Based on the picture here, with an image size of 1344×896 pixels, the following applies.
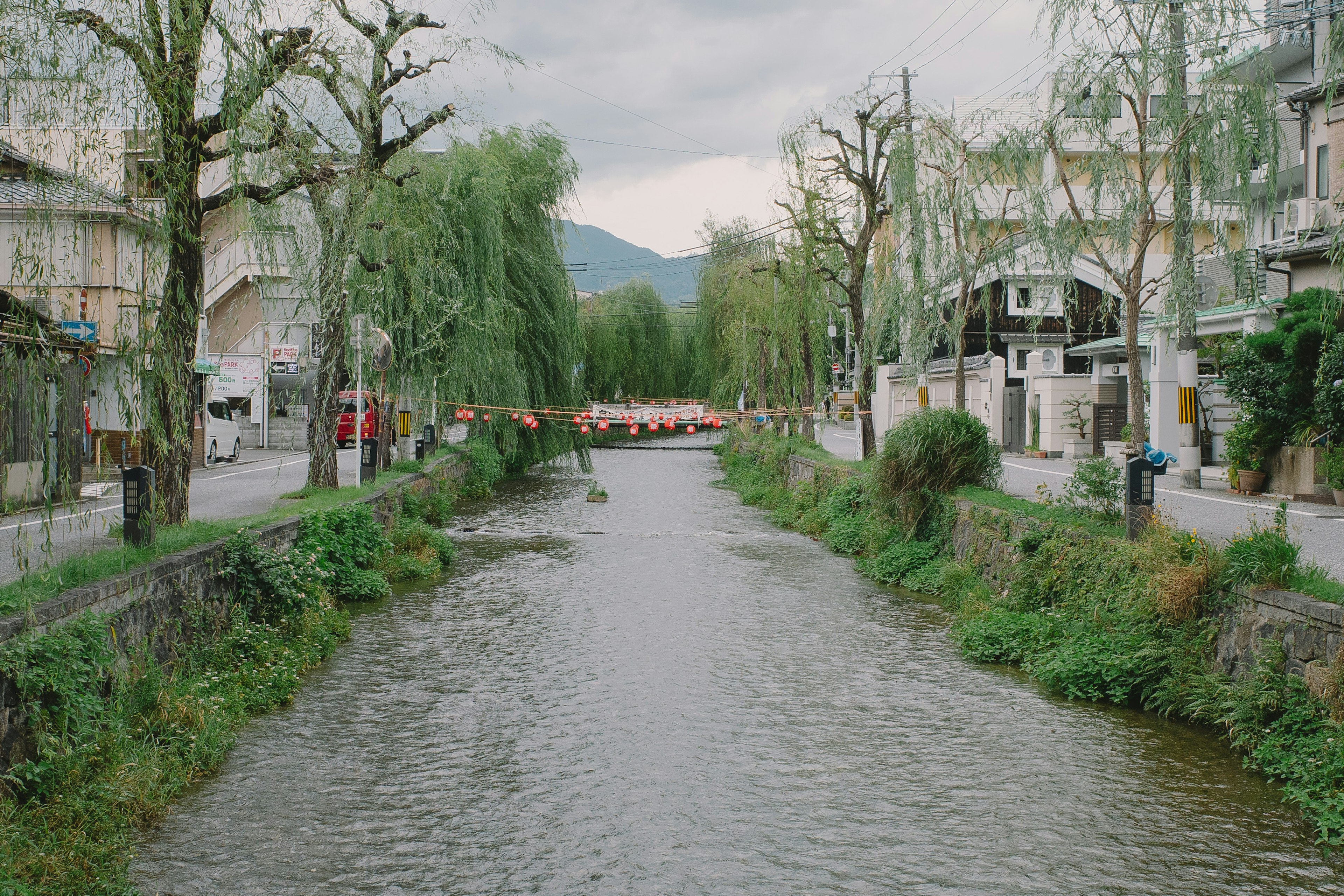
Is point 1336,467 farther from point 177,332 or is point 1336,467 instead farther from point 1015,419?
point 1015,419

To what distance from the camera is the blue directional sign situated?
8837 millimetres

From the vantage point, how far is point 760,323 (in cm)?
3384

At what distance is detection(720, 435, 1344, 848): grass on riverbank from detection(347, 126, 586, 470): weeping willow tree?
9.37 metres

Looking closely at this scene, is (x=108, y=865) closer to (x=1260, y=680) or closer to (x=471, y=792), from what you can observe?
(x=471, y=792)

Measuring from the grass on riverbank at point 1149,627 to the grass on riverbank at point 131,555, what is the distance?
7039 mm

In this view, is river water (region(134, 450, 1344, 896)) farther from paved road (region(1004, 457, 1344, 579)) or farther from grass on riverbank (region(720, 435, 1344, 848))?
paved road (region(1004, 457, 1344, 579))

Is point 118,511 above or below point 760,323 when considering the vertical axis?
below

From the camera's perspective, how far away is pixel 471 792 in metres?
6.73

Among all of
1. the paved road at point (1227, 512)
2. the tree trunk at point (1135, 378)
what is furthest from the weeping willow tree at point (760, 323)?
the tree trunk at point (1135, 378)

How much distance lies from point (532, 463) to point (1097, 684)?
76.5 ft

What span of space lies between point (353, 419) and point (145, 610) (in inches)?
1087

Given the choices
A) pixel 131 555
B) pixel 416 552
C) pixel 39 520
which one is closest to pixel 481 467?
pixel 416 552

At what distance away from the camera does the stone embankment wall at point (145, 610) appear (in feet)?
17.9

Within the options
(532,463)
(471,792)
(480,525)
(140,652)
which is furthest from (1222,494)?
(532,463)
